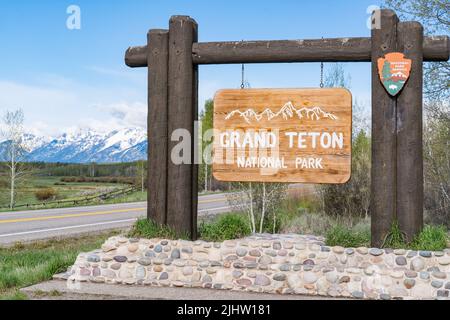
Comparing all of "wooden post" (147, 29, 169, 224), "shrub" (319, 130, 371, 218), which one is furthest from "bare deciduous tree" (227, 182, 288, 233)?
"wooden post" (147, 29, 169, 224)

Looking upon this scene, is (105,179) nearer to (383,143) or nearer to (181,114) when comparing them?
(181,114)

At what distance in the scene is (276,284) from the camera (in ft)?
22.8

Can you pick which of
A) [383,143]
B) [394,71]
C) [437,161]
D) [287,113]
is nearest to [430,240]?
[383,143]

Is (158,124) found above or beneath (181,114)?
beneath

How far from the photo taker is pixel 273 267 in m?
7.04

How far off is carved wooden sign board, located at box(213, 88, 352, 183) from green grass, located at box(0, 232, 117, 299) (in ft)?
9.03

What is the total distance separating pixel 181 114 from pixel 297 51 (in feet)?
6.21

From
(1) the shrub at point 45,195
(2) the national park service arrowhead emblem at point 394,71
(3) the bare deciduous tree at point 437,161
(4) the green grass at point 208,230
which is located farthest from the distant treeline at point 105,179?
(2) the national park service arrowhead emblem at point 394,71

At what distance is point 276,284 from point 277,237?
123 centimetres

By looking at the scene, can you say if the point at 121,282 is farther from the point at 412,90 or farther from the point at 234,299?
the point at 412,90

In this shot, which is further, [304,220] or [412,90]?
[304,220]

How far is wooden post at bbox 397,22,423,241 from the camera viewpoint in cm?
725

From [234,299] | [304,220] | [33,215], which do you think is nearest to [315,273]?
[234,299]

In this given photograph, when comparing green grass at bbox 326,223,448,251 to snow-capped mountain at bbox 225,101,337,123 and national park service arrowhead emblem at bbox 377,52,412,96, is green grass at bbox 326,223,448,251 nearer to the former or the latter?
snow-capped mountain at bbox 225,101,337,123
